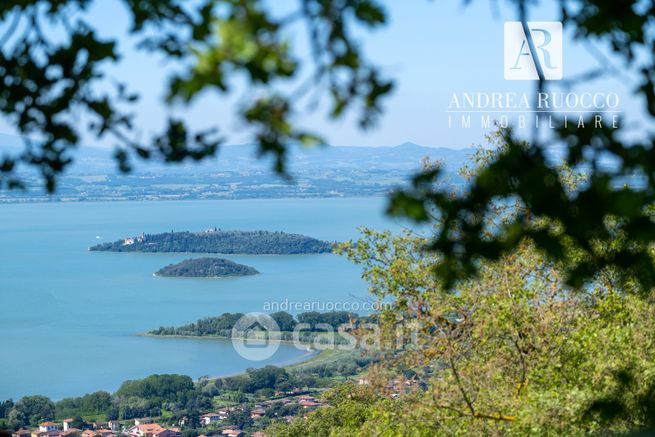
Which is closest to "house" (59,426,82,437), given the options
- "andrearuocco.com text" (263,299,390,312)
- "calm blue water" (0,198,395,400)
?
"calm blue water" (0,198,395,400)

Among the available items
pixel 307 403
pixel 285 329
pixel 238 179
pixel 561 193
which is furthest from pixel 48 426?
pixel 238 179

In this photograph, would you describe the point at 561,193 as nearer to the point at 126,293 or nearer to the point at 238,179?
the point at 126,293

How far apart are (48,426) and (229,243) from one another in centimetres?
3595

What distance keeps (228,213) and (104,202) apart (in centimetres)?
1644

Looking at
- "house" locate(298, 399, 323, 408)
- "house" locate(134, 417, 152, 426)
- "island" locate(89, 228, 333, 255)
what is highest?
"island" locate(89, 228, 333, 255)

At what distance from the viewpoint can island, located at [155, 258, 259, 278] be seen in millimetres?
53688

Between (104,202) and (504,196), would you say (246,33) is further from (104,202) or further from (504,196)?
(104,202)

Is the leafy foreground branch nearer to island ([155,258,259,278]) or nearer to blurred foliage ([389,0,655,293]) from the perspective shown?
blurred foliage ([389,0,655,293])

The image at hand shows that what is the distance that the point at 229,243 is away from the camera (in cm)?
6084

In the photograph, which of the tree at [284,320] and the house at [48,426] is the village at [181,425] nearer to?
the house at [48,426]

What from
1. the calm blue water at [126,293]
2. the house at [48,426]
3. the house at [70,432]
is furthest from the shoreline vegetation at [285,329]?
the house at [48,426]

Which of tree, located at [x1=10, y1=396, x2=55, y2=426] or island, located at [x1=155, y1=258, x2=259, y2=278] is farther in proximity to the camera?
island, located at [x1=155, y1=258, x2=259, y2=278]

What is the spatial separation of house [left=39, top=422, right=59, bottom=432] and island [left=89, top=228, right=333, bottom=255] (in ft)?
110

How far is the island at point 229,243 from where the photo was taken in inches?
2359
